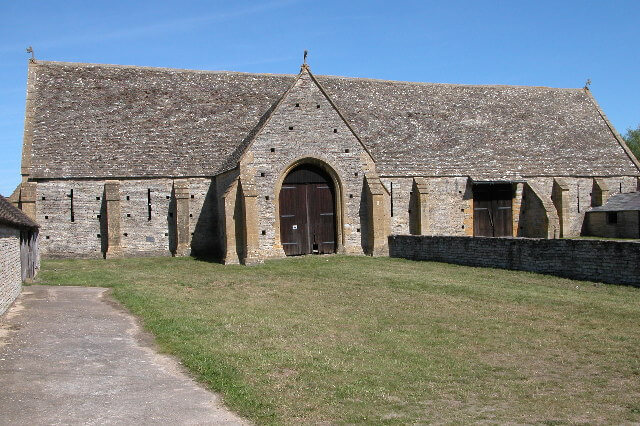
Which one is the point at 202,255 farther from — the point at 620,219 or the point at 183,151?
the point at 620,219

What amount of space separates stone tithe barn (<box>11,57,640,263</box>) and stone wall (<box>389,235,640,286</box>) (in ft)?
12.3

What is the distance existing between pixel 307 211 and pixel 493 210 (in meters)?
11.9

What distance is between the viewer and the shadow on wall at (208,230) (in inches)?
1230

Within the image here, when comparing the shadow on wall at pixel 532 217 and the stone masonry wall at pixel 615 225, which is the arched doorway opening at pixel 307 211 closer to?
the shadow on wall at pixel 532 217

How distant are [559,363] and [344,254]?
759 inches

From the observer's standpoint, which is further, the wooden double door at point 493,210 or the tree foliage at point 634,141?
the tree foliage at point 634,141

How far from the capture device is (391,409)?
7.86m

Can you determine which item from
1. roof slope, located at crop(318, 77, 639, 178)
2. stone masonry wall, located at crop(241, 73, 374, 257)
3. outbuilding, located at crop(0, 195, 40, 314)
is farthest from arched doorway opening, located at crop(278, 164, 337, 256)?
outbuilding, located at crop(0, 195, 40, 314)

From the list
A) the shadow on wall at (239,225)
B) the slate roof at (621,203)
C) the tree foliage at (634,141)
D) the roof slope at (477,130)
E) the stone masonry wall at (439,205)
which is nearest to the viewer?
the shadow on wall at (239,225)

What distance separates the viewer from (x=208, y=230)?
1236 inches

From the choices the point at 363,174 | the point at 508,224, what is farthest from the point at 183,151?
the point at 508,224

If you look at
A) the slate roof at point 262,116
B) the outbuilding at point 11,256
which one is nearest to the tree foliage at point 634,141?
the slate roof at point 262,116

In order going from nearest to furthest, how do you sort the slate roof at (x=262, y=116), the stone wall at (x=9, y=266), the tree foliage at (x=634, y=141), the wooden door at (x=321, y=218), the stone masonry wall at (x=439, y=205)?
the stone wall at (x=9, y=266)
the wooden door at (x=321, y=218)
the slate roof at (x=262, y=116)
the stone masonry wall at (x=439, y=205)
the tree foliage at (x=634, y=141)

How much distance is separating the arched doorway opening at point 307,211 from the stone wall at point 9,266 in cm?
1260
